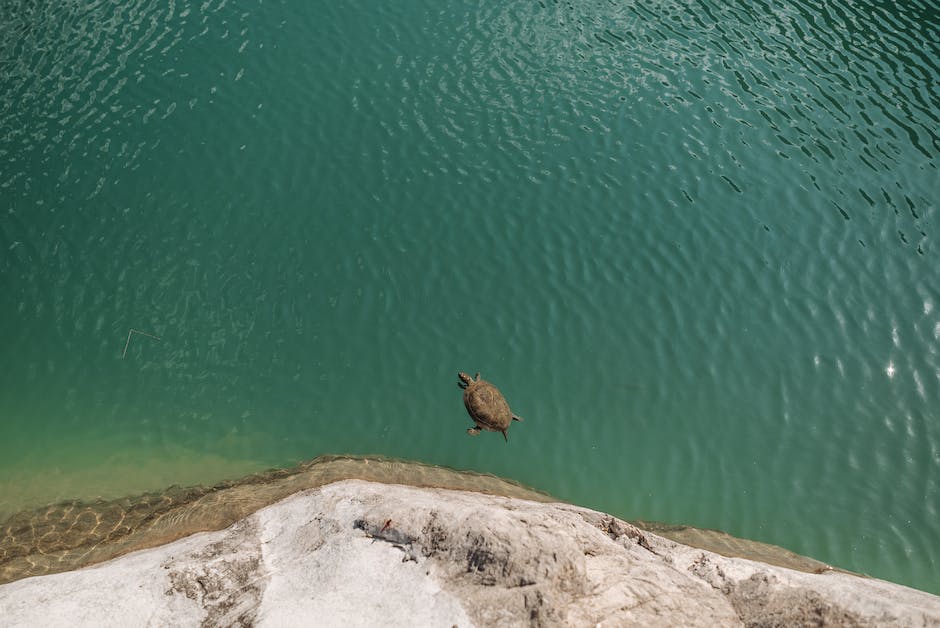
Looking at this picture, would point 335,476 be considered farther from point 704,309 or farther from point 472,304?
point 704,309

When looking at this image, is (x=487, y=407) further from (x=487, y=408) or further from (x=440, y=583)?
(x=440, y=583)

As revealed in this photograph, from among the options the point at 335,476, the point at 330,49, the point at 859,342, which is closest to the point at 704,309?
the point at 859,342

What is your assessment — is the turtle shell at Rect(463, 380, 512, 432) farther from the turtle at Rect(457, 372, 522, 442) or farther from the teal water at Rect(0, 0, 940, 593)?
the teal water at Rect(0, 0, 940, 593)

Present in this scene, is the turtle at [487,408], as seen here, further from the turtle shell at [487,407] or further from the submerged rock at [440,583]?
the submerged rock at [440,583]

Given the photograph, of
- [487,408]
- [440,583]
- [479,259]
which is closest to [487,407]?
[487,408]

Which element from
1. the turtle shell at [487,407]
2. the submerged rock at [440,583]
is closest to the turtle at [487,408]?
the turtle shell at [487,407]

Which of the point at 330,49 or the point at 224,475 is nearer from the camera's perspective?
the point at 224,475

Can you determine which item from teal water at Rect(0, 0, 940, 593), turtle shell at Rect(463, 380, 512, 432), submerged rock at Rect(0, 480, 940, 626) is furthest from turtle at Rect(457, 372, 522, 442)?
submerged rock at Rect(0, 480, 940, 626)
